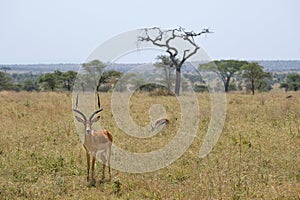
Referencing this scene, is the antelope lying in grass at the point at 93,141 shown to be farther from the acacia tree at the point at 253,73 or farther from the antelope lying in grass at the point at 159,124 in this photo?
the acacia tree at the point at 253,73

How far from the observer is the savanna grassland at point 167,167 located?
244 inches

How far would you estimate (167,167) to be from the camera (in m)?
7.71

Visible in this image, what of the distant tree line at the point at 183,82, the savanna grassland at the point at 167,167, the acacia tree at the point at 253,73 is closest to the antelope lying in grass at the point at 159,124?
the savanna grassland at the point at 167,167

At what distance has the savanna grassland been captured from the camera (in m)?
6.20

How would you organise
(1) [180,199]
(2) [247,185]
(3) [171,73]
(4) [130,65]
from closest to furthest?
(1) [180,199] → (2) [247,185] → (4) [130,65] → (3) [171,73]

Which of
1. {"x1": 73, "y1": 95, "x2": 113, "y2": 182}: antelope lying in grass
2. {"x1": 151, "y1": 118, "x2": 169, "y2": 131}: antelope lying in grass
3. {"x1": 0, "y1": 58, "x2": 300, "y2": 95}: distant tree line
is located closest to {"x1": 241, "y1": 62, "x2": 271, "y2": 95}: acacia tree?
{"x1": 0, "y1": 58, "x2": 300, "y2": 95}: distant tree line

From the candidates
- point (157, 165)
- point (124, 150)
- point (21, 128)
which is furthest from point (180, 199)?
point (21, 128)

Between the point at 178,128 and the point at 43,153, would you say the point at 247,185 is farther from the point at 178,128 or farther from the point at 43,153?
the point at 178,128

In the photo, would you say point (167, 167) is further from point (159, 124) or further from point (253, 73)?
point (253, 73)

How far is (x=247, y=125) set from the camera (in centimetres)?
1195

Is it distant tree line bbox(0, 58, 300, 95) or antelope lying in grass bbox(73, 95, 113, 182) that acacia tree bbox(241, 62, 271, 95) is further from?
antelope lying in grass bbox(73, 95, 113, 182)

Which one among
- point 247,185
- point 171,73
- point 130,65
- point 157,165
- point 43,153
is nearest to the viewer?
point 247,185

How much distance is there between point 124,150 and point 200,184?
2986 mm

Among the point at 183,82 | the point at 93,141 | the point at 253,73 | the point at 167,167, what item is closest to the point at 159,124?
the point at 167,167
